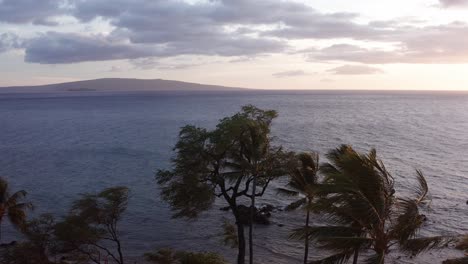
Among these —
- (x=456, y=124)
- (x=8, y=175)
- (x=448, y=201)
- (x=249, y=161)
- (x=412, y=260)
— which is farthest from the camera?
(x=456, y=124)

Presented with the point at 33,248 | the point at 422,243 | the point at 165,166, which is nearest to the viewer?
the point at 422,243

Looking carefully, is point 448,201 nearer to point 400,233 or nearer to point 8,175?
point 400,233

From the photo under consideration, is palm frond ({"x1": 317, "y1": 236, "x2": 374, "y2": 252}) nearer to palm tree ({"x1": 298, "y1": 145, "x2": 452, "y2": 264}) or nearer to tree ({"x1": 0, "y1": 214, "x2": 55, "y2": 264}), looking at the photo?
palm tree ({"x1": 298, "y1": 145, "x2": 452, "y2": 264})

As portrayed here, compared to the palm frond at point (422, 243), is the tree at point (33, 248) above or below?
below

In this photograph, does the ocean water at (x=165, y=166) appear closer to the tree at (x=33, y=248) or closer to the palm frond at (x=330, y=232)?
the tree at (x=33, y=248)

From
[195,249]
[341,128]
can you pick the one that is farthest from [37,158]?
[341,128]

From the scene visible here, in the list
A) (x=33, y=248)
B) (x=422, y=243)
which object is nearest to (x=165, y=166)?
(x=33, y=248)

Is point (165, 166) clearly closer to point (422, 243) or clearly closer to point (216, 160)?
point (216, 160)

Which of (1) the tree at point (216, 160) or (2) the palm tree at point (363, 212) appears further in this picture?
(1) the tree at point (216, 160)

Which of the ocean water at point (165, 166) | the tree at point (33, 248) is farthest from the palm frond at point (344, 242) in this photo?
the ocean water at point (165, 166)

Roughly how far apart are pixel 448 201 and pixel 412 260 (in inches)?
781

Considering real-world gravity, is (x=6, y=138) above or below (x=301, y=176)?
below

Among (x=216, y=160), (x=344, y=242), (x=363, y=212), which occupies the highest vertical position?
(x=363, y=212)

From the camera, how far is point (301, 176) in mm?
25875
